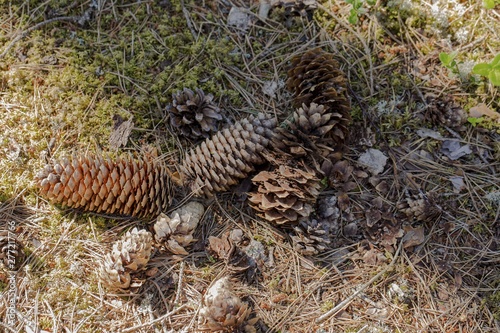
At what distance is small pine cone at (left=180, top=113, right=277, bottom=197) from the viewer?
95.7 inches

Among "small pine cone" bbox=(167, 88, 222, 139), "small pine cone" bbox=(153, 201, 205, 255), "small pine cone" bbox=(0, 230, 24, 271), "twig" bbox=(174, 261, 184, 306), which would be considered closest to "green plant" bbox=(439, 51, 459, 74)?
"small pine cone" bbox=(167, 88, 222, 139)

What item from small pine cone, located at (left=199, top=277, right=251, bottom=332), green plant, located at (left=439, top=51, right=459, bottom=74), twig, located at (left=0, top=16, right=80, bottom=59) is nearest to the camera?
small pine cone, located at (left=199, top=277, right=251, bottom=332)

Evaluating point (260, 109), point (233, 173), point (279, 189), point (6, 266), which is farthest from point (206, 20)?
point (6, 266)

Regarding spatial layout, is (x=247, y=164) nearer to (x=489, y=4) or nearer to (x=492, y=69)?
(x=492, y=69)

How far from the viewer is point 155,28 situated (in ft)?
9.32

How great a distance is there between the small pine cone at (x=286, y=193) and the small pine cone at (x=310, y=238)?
0.06m

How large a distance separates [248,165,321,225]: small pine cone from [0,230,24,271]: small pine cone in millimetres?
1307

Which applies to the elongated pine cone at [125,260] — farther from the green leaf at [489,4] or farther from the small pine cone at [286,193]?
the green leaf at [489,4]

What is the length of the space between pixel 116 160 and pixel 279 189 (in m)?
0.96

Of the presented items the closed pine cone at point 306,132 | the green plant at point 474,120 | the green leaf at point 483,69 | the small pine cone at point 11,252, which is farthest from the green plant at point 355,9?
the small pine cone at point 11,252

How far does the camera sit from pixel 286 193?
2.33 m

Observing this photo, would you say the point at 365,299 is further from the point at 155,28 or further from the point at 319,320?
the point at 155,28

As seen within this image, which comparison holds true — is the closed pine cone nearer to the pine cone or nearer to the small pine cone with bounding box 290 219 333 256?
the small pine cone with bounding box 290 219 333 256

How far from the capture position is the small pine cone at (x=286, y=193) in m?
2.35
